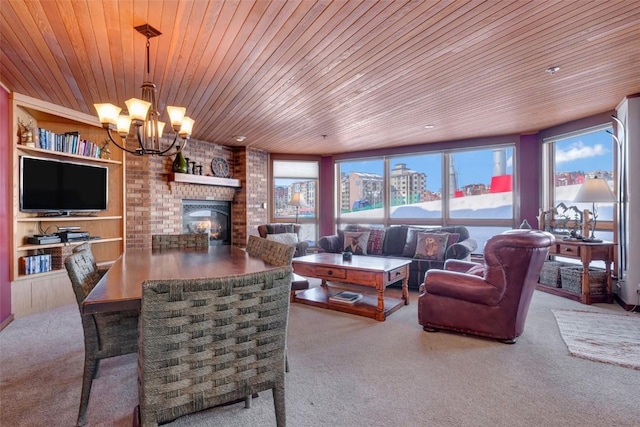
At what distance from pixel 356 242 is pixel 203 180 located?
9.11ft

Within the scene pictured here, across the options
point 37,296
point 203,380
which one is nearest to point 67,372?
point 203,380

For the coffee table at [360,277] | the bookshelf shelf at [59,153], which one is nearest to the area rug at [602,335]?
the coffee table at [360,277]

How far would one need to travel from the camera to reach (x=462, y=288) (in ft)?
9.25

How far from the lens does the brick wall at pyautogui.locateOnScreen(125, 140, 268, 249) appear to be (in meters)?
4.94

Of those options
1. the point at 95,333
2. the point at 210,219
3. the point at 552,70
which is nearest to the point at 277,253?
the point at 95,333

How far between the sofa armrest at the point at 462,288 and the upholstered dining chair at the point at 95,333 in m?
2.32

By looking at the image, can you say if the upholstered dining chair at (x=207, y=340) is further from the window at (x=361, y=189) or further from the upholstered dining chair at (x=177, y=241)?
the window at (x=361, y=189)

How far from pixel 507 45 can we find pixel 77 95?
13.6 ft

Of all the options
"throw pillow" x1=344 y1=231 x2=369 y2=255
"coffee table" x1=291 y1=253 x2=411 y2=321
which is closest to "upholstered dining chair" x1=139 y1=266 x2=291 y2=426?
"coffee table" x1=291 y1=253 x2=411 y2=321

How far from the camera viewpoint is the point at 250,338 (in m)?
1.30

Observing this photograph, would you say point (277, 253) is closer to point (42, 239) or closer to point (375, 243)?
point (42, 239)

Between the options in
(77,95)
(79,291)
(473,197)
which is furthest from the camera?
(473,197)

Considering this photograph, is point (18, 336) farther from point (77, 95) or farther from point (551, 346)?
point (551, 346)

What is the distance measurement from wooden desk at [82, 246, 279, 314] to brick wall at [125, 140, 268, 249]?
108 inches
